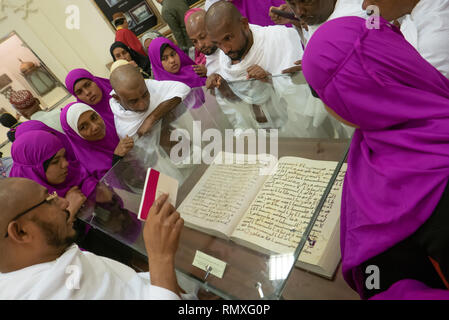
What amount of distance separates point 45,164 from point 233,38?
1.67m

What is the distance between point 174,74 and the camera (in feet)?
9.43

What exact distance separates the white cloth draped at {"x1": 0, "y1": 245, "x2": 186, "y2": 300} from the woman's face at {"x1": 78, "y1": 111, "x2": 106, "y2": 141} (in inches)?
51.8

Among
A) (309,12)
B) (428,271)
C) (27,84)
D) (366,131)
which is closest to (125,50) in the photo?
(27,84)

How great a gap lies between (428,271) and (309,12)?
1.24 meters

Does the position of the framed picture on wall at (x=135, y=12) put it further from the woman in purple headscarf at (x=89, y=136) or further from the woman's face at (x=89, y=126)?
the woman's face at (x=89, y=126)

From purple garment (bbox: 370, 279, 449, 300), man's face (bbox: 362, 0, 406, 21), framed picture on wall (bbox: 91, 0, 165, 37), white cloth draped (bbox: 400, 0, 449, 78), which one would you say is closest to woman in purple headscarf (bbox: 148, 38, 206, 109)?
man's face (bbox: 362, 0, 406, 21)

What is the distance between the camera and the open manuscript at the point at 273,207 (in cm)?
91

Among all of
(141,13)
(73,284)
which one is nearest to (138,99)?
(73,284)

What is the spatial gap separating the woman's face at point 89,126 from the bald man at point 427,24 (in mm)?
1999

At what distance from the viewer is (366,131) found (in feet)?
2.84

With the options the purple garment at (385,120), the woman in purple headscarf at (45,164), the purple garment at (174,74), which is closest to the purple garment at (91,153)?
the woman in purple headscarf at (45,164)

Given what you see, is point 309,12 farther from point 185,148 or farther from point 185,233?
point 185,233

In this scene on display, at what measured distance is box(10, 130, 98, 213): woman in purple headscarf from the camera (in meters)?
1.95

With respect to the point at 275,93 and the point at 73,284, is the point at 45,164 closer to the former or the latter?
the point at 73,284
